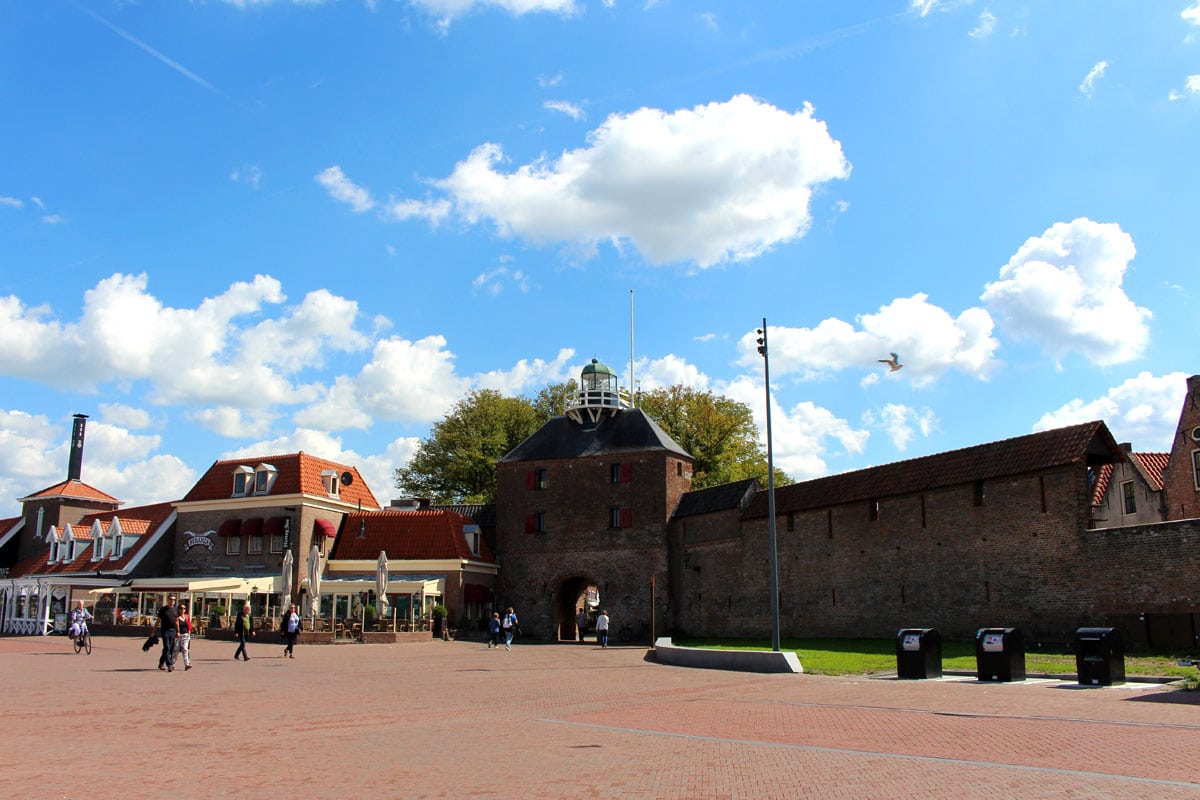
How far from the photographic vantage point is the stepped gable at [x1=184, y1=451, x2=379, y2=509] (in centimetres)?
4634

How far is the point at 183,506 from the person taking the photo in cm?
4850

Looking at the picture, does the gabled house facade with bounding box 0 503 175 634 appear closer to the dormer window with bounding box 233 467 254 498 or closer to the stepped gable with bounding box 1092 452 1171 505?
the dormer window with bounding box 233 467 254 498

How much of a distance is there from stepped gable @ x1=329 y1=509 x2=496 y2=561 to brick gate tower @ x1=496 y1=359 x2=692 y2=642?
2657 millimetres

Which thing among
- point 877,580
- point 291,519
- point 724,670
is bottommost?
point 724,670

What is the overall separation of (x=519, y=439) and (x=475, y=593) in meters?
21.0

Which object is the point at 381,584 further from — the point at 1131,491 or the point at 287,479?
the point at 1131,491

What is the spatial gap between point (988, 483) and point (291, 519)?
32.6 meters

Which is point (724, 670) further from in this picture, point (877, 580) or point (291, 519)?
point (291, 519)

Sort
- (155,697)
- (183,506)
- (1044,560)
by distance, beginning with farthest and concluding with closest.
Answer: (183,506)
(1044,560)
(155,697)

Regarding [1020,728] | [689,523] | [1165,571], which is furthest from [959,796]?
[689,523]

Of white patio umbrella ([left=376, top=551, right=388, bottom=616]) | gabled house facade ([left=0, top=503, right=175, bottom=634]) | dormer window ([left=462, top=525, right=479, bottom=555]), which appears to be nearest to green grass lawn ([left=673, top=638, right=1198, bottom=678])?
white patio umbrella ([left=376, top=551, right=388, bottom=616])

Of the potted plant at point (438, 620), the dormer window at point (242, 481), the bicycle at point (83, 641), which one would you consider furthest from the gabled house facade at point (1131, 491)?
the dormer window at point (242, 481)

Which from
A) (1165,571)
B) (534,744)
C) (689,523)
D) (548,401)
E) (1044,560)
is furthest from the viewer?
(548,401)

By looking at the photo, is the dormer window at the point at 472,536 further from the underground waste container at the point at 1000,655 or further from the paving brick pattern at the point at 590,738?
the underground waste container at the point at 1000,655
